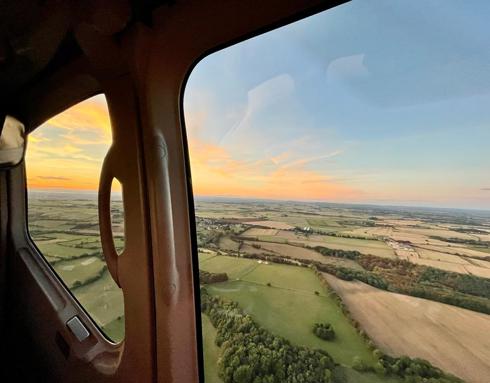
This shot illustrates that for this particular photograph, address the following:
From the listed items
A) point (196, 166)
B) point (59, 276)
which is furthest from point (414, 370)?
point (59, 276)

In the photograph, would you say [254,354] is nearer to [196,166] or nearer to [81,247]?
[196,166]

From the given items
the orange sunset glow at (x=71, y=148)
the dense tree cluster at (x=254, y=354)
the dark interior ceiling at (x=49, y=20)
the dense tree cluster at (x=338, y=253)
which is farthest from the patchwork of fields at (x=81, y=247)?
the dense tree cluster at (x=338, y=253)

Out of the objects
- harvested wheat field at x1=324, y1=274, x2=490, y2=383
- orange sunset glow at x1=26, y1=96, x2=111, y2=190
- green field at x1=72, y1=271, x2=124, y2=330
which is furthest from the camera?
orange sunset glow at x1=26, y1=96, x2=111, y2=190

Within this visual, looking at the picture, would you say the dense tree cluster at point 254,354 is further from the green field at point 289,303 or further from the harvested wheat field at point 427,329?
the harvested wheat field at point 427,329

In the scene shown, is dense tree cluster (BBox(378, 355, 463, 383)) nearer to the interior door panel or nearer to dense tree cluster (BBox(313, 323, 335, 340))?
dense tree cluster (BBox(313, 323, 335, 340))

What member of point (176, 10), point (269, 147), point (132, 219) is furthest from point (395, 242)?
point (176, 10)

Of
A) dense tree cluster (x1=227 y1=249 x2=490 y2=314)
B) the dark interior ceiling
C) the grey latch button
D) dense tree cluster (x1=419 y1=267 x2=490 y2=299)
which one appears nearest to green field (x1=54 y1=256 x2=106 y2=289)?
the grey latch button
